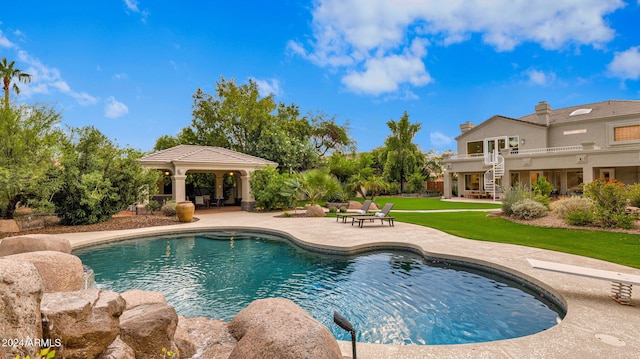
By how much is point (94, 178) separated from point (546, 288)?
55.6 feet

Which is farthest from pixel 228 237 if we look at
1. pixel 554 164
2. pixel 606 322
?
pixel 554 164

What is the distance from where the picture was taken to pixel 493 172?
1052 inches

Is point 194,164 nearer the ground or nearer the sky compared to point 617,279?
nearer the sky

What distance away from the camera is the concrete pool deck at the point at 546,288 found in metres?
3.83

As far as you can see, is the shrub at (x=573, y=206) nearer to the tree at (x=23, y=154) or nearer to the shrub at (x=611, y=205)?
the shrub at (x=611, y=205)

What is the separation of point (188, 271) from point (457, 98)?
53.3 m

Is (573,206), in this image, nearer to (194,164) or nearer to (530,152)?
(530,152)

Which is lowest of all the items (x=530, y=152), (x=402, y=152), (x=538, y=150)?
(x=530, y=152)

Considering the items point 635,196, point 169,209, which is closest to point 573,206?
point 635,196

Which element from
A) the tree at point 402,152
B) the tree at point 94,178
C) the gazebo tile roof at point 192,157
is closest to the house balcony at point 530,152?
the tree at point 402,152

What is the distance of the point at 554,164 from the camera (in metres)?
23.9

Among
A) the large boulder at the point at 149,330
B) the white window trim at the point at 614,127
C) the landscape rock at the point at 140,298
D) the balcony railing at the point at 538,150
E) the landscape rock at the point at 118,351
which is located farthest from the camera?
the balcony railing at the point at 538,150

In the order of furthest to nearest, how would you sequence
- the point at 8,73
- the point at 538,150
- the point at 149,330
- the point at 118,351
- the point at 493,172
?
the point at 493,172 → the point at 8,73 → the point at 538,150 → the point at 149,330 → the point at 118,351

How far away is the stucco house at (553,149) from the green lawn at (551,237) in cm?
1272
